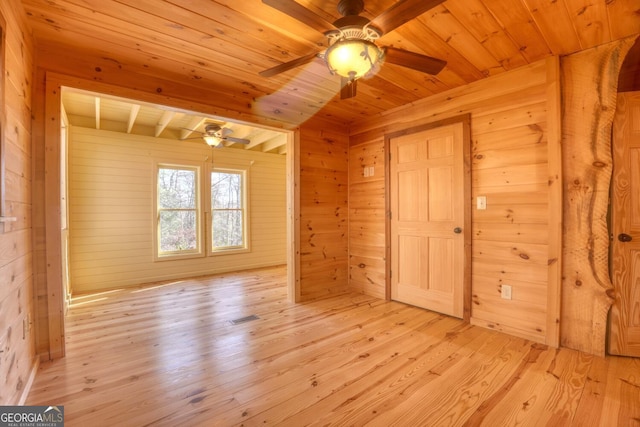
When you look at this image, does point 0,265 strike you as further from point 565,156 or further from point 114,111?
point 565,156

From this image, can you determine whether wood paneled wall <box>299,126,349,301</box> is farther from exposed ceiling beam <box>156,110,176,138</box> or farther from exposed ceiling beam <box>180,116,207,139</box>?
exposed ceiling beam <box>156,110,176,138</box>

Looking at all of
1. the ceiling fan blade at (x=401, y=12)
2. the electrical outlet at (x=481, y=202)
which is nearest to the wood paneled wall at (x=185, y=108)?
the electrical outlet at (x=481, y=202)

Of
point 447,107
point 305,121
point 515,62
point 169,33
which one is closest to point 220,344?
point 169,33

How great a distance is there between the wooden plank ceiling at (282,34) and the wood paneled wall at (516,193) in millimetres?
234

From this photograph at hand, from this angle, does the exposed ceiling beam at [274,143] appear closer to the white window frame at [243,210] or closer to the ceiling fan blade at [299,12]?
the white window frame at [243,210]

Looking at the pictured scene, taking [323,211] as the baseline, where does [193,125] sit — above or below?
above

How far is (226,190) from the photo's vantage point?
581cm

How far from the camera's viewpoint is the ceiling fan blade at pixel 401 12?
55.1 inches

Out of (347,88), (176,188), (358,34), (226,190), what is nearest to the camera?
(358,34)

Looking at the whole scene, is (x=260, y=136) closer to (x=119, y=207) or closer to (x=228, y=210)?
(x=228, y=210)

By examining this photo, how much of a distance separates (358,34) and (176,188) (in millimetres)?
4564

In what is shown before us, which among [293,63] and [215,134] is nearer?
[293,63]

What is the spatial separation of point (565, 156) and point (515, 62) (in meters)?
0.92

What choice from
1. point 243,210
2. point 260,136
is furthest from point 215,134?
point 243,210
